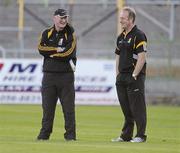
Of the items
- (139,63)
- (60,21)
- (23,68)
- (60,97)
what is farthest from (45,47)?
(23,68)

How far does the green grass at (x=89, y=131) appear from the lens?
39.4 feet

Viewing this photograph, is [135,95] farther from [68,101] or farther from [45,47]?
[45,47]

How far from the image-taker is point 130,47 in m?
13.8

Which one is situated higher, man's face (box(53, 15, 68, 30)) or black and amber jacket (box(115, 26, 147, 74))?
man's face (box(53, 15, 68, 30))

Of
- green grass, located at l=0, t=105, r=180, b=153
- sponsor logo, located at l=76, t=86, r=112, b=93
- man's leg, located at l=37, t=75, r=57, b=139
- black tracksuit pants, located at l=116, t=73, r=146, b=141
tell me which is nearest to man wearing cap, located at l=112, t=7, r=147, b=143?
black tracksuit pants, located at l=116, t=73, r=146, b=141

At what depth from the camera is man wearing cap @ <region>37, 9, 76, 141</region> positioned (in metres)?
13.9

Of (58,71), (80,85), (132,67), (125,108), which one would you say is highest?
(132,67)

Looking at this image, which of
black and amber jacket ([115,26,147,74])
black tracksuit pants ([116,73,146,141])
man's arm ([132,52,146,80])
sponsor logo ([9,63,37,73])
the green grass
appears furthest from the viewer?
sponsor logo ([9,63,37,73])

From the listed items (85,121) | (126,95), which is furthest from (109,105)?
(126,95)

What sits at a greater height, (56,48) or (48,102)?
(56,48)

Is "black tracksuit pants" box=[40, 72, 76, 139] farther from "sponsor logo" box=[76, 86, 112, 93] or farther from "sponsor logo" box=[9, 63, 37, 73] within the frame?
"sponsor logo" box=[9, 63, 37, 73]

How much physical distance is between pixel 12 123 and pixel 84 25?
20.7 m

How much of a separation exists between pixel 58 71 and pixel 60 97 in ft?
1.58

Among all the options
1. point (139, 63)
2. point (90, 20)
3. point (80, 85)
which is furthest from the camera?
point (90, 20)
